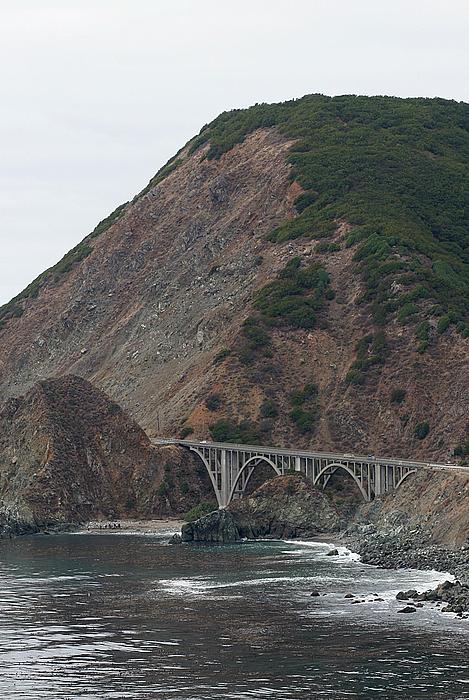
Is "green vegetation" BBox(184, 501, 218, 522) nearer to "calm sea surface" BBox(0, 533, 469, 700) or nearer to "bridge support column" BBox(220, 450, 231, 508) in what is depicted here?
"bridge support column" BBox(220, 450, 231, 508)

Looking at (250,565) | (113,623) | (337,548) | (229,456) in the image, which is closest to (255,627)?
(113,623)

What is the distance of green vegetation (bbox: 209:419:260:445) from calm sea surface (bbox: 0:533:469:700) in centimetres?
4574

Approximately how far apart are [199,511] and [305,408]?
21.9m

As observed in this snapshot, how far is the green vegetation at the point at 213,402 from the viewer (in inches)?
6698

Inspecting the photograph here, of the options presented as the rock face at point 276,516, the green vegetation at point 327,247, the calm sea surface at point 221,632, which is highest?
the green vegetation at point 327,247

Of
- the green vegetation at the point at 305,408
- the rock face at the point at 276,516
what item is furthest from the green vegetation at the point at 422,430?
the rock face at the point at 276,516

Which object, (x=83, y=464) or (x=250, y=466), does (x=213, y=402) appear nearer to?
(x=250, y=466)

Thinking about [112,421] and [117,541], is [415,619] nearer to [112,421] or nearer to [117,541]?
[117,541]

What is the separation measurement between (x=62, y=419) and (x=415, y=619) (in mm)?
90685

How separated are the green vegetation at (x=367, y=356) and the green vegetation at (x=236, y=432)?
13655 millimetres

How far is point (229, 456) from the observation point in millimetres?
155875

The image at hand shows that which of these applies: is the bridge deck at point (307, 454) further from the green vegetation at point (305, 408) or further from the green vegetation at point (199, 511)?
the green vegetation at point (199, 511)

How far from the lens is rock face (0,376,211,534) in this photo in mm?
153750

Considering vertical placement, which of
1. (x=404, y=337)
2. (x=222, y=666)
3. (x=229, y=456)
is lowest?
(x=222, y=666)
